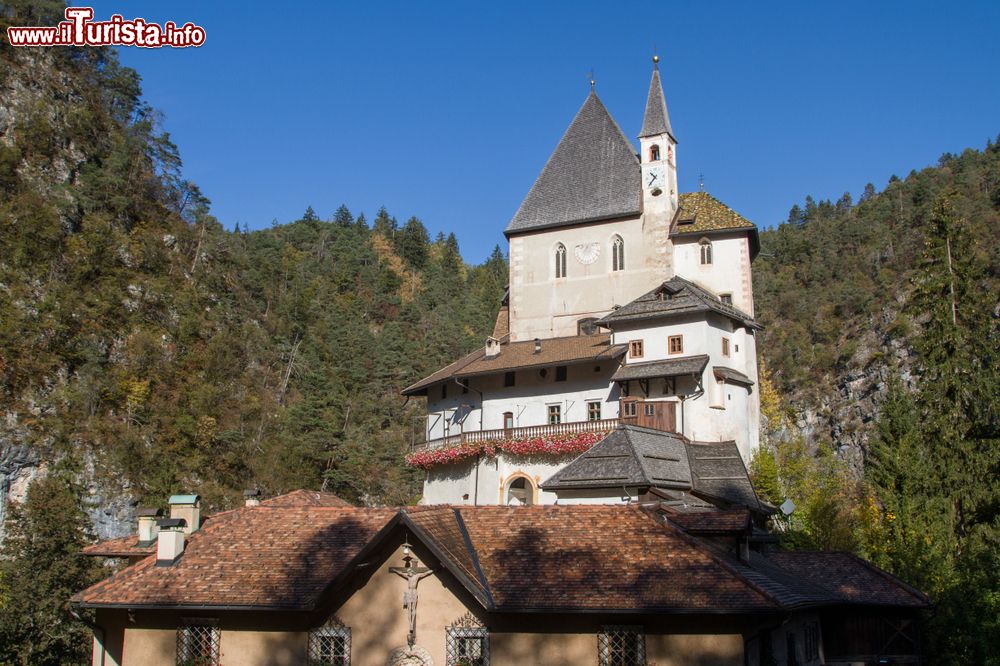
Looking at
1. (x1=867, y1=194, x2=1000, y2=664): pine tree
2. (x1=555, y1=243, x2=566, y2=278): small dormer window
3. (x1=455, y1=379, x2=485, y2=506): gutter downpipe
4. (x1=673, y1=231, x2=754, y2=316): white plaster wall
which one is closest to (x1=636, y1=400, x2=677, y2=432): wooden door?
(x1=455, y1=379, x2=485, y2=506): gutter downpipe

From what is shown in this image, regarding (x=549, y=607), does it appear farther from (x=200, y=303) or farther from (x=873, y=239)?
(x=873, y=239)

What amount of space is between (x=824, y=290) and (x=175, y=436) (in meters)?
69.3

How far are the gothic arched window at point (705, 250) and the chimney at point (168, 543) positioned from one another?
96.8ft

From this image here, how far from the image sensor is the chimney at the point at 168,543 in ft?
64.7

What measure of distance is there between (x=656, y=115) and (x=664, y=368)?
1378 centimetres

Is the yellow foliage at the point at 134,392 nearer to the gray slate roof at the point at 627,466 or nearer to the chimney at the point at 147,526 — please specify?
the gray slate roof at the point at 627,466

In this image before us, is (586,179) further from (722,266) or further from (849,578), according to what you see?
(849,578)

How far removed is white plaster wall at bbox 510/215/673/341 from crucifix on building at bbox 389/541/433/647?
27699mm

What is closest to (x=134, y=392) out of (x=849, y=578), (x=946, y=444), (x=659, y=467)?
(x=659, y=467)

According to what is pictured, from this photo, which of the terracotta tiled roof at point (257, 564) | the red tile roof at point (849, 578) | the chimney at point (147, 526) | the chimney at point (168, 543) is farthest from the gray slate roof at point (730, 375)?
the chimney at point (168, 543)

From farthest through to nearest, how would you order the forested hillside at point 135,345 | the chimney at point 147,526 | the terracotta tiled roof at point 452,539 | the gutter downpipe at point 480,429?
1. the forested hillside at point 135,345
2. the gutter downpipe at point 480,429
3. the chimney at point 147,526
4. the terracotta tiled roof at point 452,539

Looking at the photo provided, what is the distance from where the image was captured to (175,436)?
52.4 metres

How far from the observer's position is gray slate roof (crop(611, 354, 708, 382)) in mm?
37219

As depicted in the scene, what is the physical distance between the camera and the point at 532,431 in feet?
127
